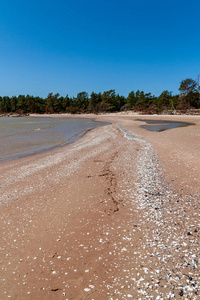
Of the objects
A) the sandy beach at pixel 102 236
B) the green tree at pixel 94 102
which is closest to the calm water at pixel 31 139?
the sandy beach at pixel 102 236

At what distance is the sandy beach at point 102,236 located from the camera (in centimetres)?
242

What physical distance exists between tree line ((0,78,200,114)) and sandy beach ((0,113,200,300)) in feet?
177

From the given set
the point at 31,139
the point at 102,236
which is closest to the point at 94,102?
the point at 31,139

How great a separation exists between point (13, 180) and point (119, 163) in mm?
4705

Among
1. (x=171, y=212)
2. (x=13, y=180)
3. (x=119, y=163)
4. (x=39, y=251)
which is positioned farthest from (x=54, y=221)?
(x=119, y=163)

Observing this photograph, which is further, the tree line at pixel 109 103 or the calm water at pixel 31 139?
the tree line at pixel 109 103

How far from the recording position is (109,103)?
82.3 meters

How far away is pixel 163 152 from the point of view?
379 inches

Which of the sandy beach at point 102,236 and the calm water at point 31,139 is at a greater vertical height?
the calm water at point 31,139

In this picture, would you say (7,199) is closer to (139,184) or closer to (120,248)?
(120,248)

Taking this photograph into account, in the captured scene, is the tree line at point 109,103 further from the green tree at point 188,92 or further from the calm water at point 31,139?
the calm water at point 31,139

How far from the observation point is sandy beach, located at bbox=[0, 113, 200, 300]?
2420 mm

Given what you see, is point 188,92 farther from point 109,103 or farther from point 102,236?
point 102,236

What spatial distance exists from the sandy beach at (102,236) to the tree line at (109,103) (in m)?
54.0
